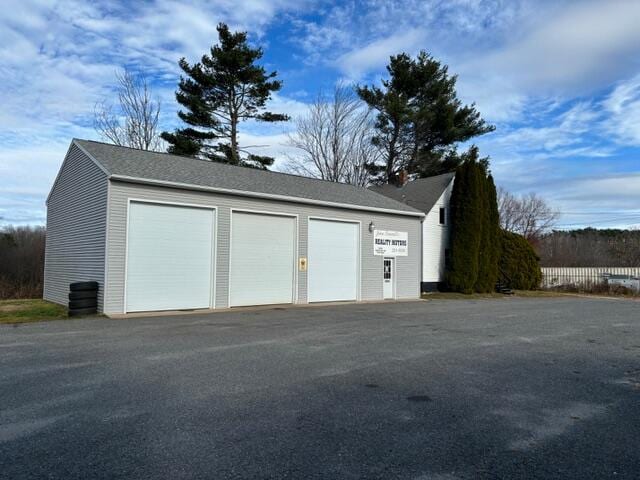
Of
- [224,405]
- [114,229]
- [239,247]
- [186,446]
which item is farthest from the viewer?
[239,247]

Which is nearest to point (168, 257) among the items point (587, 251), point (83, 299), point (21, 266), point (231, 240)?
point (231, 240)

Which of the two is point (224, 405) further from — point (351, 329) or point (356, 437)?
point (351, 329)

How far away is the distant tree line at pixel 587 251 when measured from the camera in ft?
123

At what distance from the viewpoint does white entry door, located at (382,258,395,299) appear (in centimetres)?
1884

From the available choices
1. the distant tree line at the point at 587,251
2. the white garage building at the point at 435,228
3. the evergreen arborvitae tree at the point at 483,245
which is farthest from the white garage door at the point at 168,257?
the distant tree line at the point at 587,251

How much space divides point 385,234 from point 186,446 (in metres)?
15.7

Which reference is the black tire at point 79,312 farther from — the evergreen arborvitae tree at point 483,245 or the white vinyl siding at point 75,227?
the evergreen arborvitae tree at point 483,245

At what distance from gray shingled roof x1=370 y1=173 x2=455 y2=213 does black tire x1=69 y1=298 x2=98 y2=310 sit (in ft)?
54.9

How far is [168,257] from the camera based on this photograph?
13.0m

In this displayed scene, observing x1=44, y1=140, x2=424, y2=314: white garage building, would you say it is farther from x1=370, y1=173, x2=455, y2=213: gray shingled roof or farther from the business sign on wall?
x1=370, y1=173, x2=455, y2=213: gray shingled roof

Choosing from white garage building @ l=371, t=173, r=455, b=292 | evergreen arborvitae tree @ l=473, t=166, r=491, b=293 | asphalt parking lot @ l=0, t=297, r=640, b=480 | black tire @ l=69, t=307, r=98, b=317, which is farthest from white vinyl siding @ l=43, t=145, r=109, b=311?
evergreen arborvitae tree @ l=473, t=166, r=491, b=293

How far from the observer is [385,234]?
18688mm

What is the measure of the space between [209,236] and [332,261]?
5.07 m

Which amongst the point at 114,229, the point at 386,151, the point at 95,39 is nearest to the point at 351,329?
the point at 114,229
